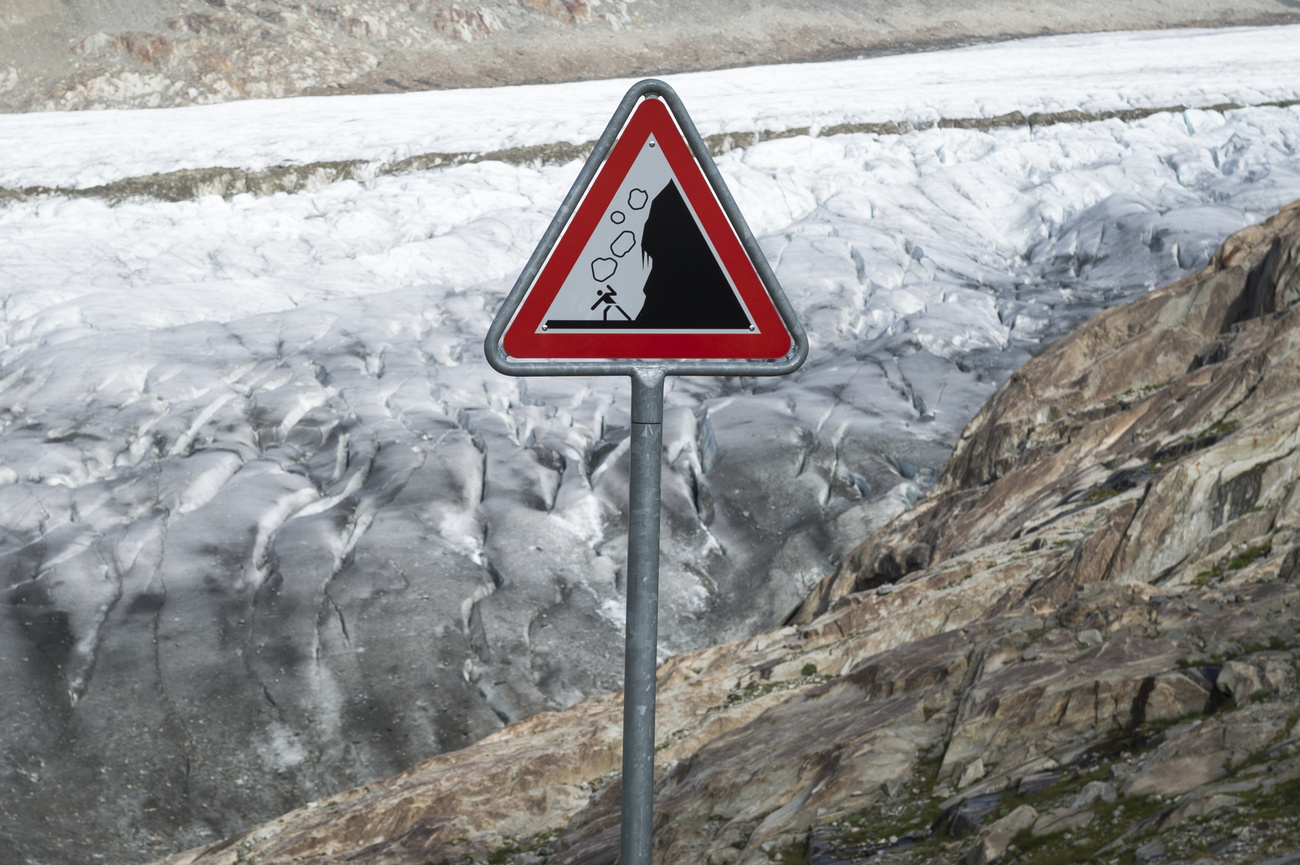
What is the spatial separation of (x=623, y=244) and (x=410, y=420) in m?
14.7

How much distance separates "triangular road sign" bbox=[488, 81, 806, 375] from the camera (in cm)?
178

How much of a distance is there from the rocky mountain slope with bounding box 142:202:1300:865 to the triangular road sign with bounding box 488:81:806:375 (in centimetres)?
190

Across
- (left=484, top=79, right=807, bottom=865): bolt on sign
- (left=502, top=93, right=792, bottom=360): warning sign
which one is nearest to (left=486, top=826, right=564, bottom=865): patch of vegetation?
(left=484, top=79, right=807, bottom=865): bolt on sign

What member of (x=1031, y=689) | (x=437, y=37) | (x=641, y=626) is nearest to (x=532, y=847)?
(x=1031, y=689)

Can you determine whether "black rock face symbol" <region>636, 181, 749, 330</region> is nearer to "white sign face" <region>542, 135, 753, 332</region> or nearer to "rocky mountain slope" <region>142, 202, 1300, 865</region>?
"white sign face" <region>542, 135, 753, 332</region>

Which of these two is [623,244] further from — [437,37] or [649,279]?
[437,37]

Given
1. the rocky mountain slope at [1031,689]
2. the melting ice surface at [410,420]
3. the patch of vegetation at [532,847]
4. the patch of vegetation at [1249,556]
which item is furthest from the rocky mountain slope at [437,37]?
the patch of vegetation at [1249,556]

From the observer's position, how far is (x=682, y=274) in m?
1.81

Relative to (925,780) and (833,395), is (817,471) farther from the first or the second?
(925,780)

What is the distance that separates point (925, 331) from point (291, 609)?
11053 mm

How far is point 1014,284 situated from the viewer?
66.6 ft

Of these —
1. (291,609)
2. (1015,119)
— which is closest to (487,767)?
(291,609)

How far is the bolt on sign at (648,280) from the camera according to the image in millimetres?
1777

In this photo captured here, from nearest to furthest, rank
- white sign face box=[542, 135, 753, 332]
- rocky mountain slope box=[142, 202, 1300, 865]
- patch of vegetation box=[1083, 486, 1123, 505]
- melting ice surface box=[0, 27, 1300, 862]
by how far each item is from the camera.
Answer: white sign face box=[542, 135, 753, 332], rocky mountain slope box=[142, 202, 1300, 865], patch of vegetation box=[1083, 486, 1123, 505], melting ice surface box=[0, 27, 1300, 862]
